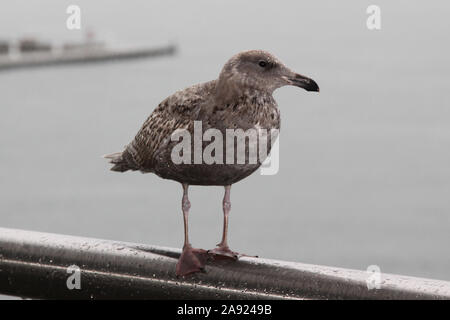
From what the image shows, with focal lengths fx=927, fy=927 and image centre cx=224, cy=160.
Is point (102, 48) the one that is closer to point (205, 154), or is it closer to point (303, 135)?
point (303, 135)

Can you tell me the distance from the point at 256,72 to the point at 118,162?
1226 millimetres

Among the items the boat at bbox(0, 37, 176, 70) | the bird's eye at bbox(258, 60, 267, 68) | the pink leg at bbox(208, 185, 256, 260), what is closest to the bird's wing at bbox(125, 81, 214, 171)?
the bird's eye at bbox(258, 60, 267, 68)

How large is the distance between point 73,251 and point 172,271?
0.43m

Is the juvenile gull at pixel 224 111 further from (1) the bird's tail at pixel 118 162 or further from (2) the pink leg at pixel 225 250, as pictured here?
(1) the bird's tail at pixel 118 162

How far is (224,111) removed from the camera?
3.76 m

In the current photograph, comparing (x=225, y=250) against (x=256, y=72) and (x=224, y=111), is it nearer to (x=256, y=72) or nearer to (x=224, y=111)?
(x=224, y=111)

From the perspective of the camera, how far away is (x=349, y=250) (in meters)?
41.9

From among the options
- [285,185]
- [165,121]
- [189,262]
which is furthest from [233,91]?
[285,185]

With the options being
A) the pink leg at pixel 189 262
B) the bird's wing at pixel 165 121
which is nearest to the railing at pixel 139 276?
the pink leg at pixel 189 262

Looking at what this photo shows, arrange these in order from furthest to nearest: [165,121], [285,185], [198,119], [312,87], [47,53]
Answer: [47,53] < [285,185] < [165,121] < [198,119] < [312,87]

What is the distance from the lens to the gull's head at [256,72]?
3680 mm
